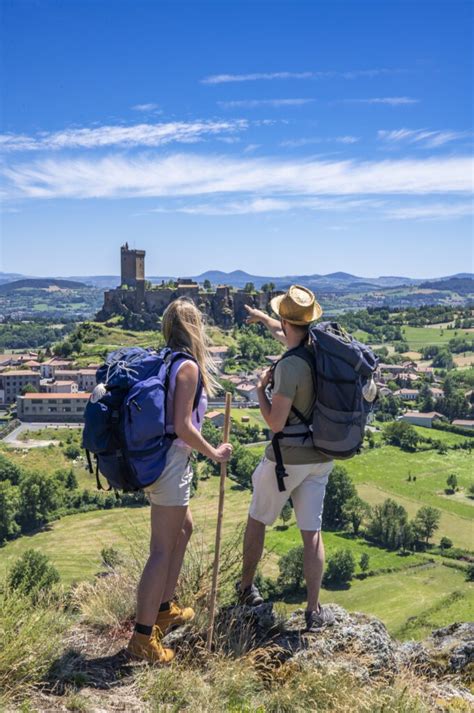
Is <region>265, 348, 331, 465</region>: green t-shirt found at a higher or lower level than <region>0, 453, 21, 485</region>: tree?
higher

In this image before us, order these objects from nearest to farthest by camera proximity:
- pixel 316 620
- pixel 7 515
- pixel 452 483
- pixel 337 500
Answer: pixel 316 620
pixel 7 515
pixel 337 500
pixel 452 483

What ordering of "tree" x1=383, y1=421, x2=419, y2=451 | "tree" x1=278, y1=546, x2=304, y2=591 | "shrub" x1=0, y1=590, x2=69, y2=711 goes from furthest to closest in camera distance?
"tree" x1=383, y1=421, x2=419, y2=451, "tree" x1=278, y1=546, x2=304, y2=591, "shrub" x1=0, y1=590, x2=69, y2=711

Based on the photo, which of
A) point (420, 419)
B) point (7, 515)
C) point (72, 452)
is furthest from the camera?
point (420, 419)

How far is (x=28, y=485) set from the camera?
29500 mm

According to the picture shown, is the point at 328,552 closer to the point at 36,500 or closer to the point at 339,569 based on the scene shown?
the point at 339,569

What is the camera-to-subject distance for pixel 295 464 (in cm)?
337

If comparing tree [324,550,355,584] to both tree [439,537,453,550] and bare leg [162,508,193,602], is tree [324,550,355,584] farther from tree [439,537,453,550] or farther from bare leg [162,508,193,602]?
bare leg [162,508,193,602]

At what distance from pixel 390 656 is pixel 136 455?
5.65 feet

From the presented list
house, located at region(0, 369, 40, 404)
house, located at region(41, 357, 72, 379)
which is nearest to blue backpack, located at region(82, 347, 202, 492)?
house, located at region(0, 369, 40, 404)

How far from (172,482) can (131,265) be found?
251ft

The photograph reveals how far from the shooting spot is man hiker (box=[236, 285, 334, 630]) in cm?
326

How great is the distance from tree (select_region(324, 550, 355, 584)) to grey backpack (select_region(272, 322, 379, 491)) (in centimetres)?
2383

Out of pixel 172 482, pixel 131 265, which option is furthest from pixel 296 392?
pixel 131 265

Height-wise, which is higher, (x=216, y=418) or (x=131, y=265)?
(x=131, y=265)
